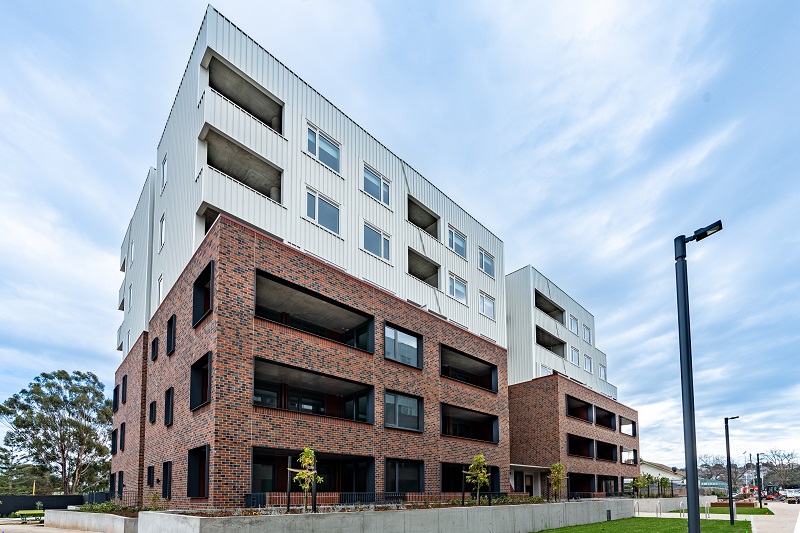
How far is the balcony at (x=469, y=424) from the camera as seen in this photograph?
118ft

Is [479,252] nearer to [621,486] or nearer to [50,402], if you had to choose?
[621,486]

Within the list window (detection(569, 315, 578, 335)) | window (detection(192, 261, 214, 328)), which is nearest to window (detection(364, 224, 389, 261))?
window (detection(192, 261, 214, 328))

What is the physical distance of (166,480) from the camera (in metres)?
25.1

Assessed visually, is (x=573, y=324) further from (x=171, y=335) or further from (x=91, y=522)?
(x=91, y=522)

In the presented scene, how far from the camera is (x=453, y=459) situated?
32219 millimetres

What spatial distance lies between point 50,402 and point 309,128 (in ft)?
168

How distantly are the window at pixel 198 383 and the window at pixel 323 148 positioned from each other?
440 inches

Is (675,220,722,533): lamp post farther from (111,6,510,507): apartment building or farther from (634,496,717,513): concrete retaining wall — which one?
(634,496,717,513): concrete retaining wall

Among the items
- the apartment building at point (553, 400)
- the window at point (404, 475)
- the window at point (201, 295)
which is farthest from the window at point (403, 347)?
the apartment building at point (553, 400)

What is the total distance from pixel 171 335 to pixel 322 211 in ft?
28.4

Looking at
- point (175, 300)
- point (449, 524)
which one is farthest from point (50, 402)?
point (449, 524)

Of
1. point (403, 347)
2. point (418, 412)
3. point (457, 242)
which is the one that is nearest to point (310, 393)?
point (403, 347)

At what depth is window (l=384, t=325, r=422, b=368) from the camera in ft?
96.0

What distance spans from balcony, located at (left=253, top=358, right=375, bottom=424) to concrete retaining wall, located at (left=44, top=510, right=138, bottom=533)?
6222 mm
